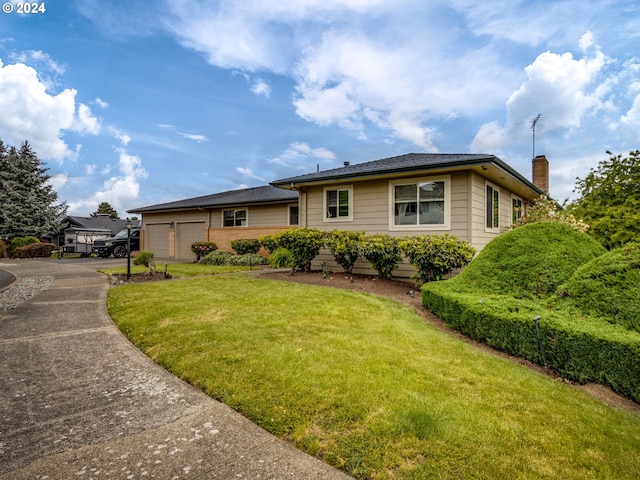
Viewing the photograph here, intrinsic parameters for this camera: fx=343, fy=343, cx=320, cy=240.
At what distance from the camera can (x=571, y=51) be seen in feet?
32.4

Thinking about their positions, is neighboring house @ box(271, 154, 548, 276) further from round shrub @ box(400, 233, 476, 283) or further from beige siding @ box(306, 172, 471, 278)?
round shrub @ box(400, 233, 476, 283)

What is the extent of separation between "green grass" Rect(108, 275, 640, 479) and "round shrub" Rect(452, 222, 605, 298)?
1640 millimetres

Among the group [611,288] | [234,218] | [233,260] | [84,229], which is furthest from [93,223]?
[611,288]

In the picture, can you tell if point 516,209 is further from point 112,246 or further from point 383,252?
point 112,246

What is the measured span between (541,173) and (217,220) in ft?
59.9

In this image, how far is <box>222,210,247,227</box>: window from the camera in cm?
1888

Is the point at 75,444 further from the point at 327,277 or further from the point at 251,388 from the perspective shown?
the point at 327,277

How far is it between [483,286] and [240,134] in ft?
38.1

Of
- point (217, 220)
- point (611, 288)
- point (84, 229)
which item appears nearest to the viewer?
point (611, 288)

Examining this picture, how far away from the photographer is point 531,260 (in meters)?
5.94

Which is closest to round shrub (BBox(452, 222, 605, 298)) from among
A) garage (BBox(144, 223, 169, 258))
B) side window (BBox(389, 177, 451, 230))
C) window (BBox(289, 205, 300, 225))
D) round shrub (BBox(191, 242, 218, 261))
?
side window (BBox(389, 177, 451, 230))

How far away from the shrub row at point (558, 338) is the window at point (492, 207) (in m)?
6.17

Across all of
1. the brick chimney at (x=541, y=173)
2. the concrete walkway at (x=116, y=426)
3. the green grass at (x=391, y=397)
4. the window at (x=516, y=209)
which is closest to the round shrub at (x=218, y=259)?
the green grass at (x=391, y=397)

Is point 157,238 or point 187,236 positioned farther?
point 157,238
